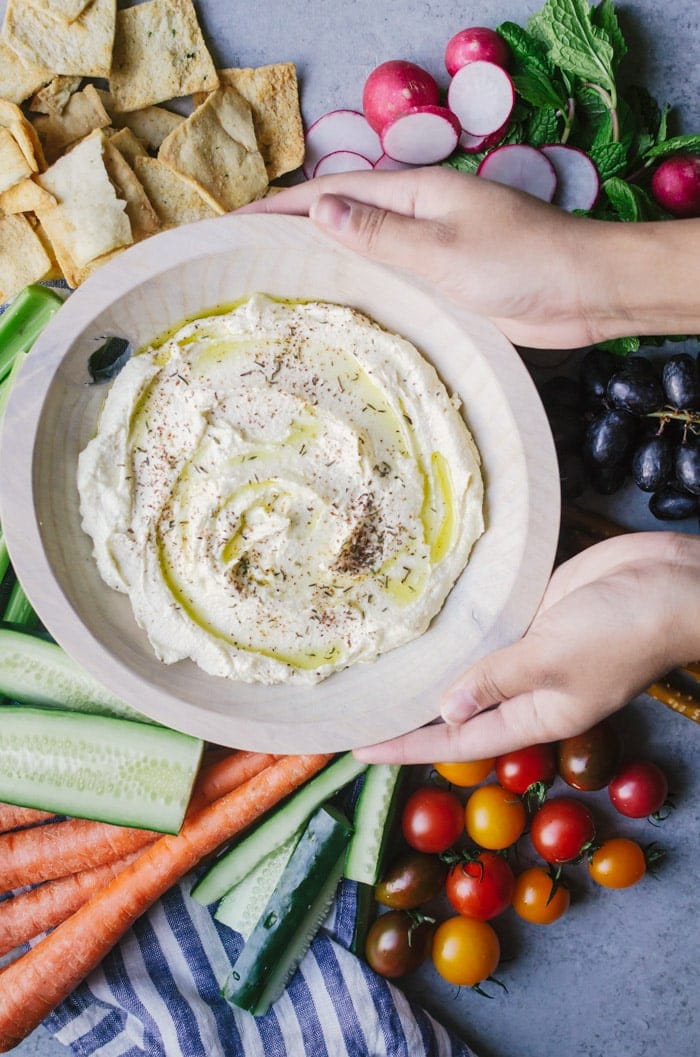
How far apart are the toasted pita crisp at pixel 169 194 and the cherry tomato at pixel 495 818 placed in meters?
1.79

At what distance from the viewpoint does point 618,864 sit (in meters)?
2.47

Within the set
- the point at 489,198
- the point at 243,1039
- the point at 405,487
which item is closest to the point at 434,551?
the point at 405,487

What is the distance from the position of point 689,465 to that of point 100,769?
175cm

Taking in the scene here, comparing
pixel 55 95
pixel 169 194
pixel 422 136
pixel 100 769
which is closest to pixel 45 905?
pixel 100 769

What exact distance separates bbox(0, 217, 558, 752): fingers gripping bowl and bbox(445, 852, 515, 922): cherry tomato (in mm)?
626

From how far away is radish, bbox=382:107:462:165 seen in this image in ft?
7.56

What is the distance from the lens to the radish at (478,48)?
2.32 metres

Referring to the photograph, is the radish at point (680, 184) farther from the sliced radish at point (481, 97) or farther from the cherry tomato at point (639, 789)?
the cherry tomato at point (639, 789)

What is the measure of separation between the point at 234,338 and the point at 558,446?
893 millimetres

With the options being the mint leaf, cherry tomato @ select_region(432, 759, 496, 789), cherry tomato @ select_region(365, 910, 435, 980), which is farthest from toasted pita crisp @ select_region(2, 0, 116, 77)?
cherry tomato @ select_region(365, 910, 435, 980)

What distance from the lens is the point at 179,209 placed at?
2.47m

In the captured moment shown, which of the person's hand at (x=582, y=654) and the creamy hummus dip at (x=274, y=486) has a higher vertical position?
the creamy hummus dip at (x=274, y=486)

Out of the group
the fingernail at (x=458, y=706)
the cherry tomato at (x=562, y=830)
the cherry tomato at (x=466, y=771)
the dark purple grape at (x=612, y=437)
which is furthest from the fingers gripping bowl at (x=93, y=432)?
the cherry tomato at (x=562, y=830)

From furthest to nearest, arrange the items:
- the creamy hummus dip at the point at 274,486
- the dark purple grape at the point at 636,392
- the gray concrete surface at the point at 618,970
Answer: the gray concrete surface at the point at 618,970 < the dark purple grape at the point at 636,392 < the creamy hummus dip at the point at 274,486
